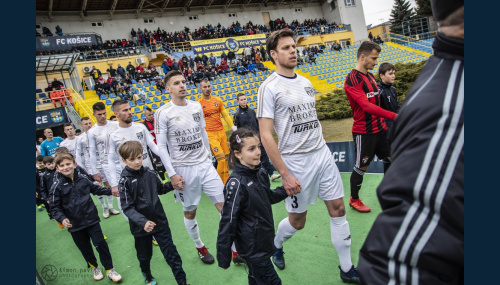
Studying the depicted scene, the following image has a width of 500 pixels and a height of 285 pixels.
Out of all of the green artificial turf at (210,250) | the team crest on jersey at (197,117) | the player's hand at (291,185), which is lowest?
the green artificial turf at (210,250)

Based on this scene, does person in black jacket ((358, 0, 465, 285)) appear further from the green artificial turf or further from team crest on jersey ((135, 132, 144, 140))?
team crest on jersey ((135, 132, 144, 140))

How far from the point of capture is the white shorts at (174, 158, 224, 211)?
384 cm

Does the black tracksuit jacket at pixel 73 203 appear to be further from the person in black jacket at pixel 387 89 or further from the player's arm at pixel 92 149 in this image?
the person in black jacket at pixel 387 89

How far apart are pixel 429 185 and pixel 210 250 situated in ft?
12.6

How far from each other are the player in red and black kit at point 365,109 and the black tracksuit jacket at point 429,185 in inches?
121

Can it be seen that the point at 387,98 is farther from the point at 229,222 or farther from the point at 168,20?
the point at 168,20

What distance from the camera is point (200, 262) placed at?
3.97 meters

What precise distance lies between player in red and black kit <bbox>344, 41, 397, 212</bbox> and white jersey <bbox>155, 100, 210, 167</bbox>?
203cm

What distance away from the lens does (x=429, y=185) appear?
30.2 inches

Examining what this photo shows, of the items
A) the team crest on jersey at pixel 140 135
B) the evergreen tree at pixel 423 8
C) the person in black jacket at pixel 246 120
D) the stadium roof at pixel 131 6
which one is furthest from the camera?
the evergreen tree at pixel 423 8

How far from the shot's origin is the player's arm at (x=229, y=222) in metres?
2.43

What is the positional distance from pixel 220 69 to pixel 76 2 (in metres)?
16.6

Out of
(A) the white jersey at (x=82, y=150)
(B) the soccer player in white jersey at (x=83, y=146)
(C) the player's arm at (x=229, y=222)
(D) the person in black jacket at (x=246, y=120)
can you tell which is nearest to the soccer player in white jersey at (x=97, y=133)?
(B) the soccer player in white jersey at (x=83, y=146)

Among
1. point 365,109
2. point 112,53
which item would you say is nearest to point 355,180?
point 365,109
